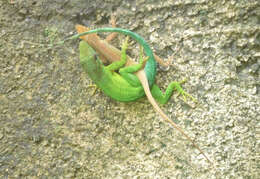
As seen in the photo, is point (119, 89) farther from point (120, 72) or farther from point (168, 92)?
point (168, 92)

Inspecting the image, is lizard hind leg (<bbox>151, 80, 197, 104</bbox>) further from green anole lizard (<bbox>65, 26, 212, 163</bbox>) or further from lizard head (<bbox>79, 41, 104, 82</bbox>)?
lizard head (<bbox>79, 41, 104, 82</bbox>)

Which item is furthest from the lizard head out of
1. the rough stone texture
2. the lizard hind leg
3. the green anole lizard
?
the lizard hind leg

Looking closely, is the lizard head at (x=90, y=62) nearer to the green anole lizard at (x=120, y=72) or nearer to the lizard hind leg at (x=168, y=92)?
the green anole lizard at (x=120, y=72)

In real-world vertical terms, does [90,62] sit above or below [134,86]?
above

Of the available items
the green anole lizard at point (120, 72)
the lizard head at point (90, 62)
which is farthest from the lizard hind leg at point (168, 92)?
the lizard head at point (90, 62)

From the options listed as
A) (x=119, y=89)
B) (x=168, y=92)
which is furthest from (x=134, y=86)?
(x=168, y=92)
